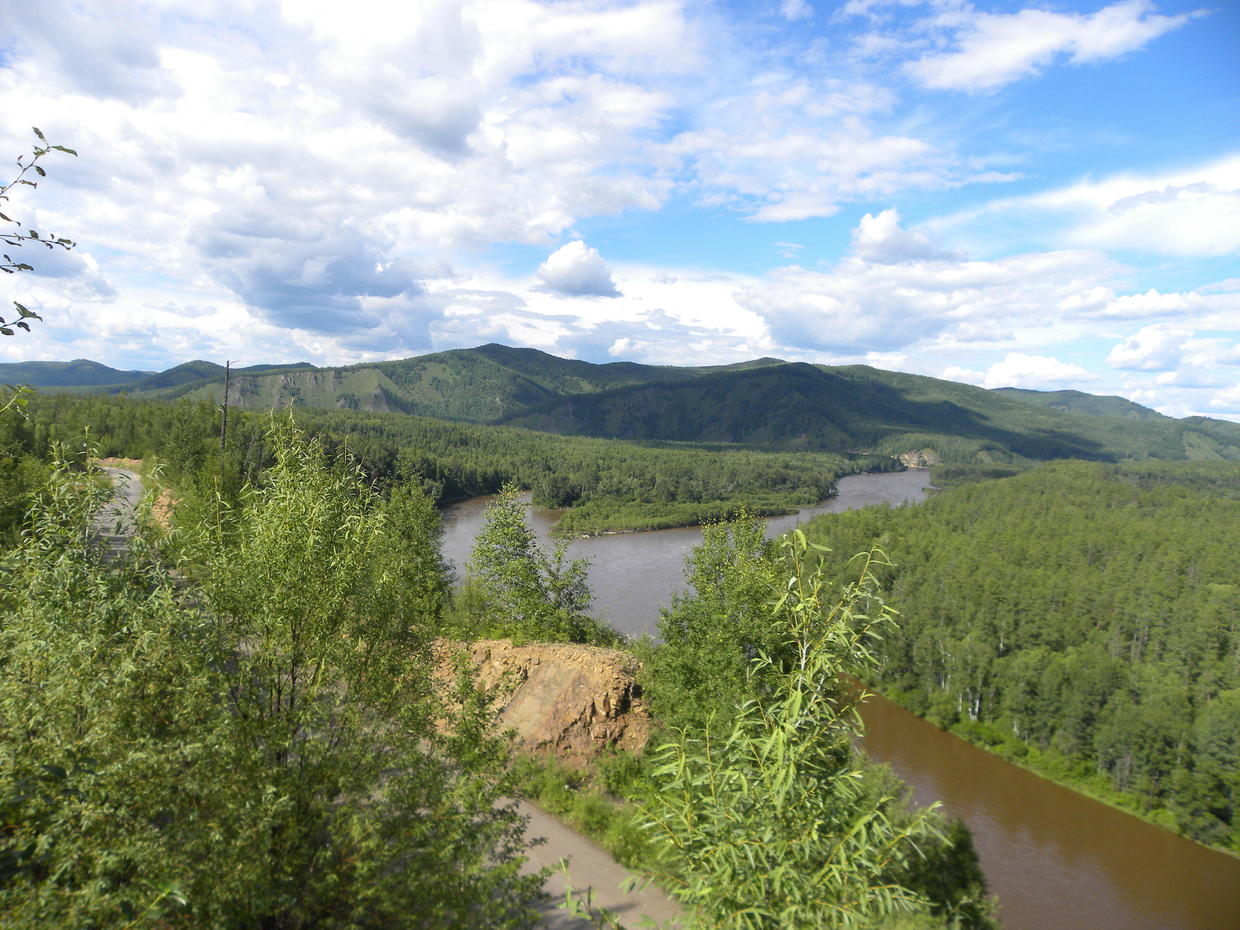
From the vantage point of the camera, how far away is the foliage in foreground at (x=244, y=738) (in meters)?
4.59

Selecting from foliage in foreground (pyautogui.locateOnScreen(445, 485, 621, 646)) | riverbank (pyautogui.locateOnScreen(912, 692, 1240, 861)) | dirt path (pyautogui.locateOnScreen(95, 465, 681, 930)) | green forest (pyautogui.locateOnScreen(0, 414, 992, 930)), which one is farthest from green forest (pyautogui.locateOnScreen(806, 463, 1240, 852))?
green forest (pyautogui.locateOnScreen(0, 414, 992, 930))

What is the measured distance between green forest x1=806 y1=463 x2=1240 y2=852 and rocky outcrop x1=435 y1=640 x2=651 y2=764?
7.67 metres

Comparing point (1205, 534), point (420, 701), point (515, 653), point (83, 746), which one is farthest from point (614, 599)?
point (1205, 534)

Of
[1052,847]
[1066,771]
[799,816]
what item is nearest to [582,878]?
[799,816]

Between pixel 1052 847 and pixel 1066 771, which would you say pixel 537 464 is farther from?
pixel 1052 847

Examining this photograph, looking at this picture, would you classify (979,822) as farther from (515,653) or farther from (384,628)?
(384,628)

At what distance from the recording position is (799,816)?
11.9 ft

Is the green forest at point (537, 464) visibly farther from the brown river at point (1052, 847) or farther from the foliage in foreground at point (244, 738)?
the foliage in foreground at point (244, 738)

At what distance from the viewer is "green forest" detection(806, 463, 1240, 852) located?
1387 inches

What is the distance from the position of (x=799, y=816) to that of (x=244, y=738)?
17.1 ft

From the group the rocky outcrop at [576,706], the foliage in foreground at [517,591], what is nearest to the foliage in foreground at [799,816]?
the rocky outcrop at [576,706]

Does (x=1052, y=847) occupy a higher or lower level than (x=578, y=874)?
lower

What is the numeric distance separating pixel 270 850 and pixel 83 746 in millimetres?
1893

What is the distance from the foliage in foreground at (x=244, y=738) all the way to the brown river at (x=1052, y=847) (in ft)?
55.7
